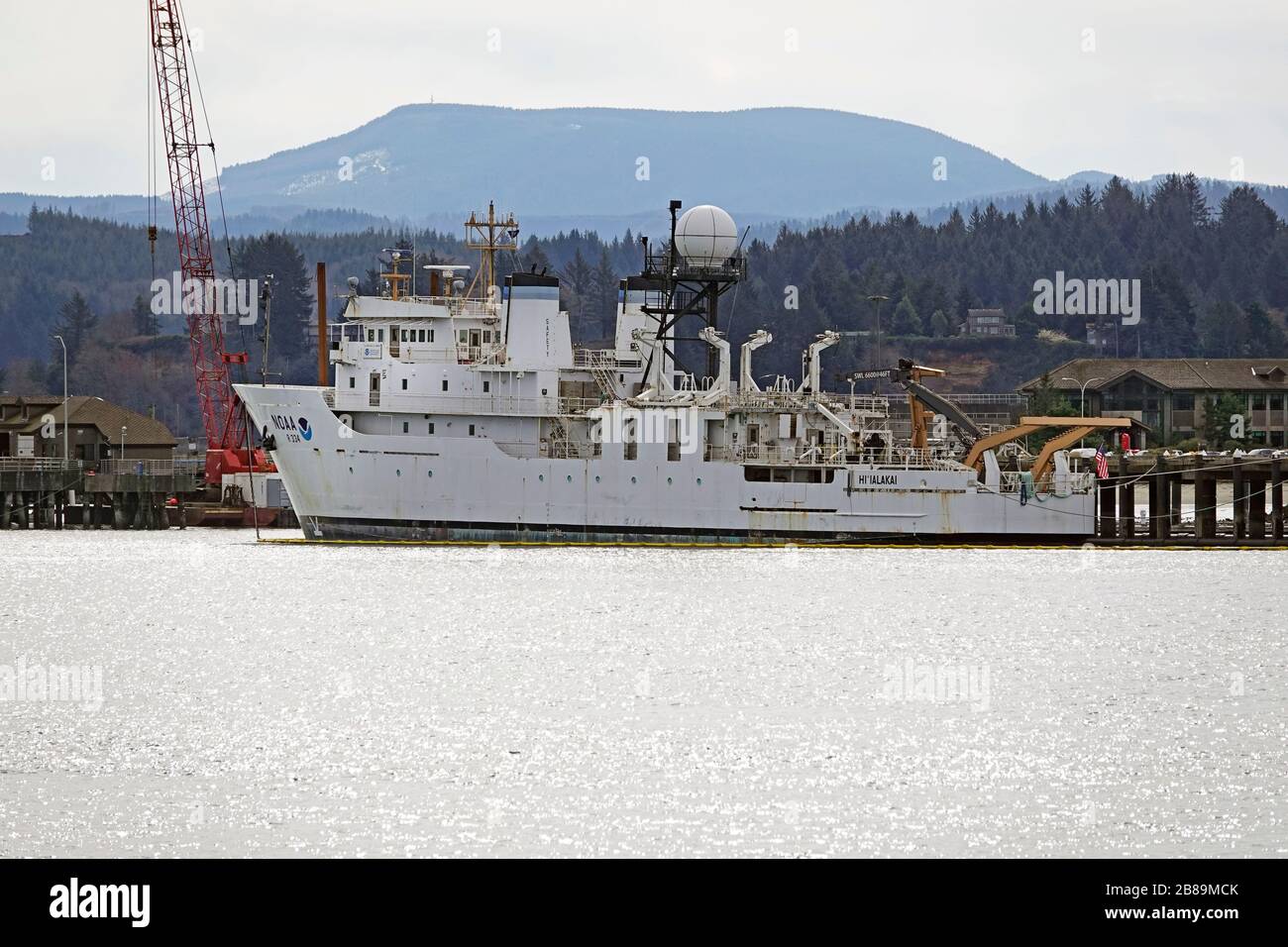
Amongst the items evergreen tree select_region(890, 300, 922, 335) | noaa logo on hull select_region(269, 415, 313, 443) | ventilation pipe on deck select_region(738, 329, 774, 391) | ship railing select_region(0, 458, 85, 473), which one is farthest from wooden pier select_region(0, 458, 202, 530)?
evergreen tree select_region(890, 300, 922, 335)

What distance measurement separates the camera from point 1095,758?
22.2 meters

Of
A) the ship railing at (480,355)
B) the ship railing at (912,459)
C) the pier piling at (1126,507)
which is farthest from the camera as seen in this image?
the pier piling at (1126,507)

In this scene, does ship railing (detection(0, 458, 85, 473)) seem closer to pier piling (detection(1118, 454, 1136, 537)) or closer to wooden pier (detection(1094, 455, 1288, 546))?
wooden pier (detection(1094, 455, 1288, 546))

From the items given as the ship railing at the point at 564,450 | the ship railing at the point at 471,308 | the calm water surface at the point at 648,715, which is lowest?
the calm water surface at the point at 648,715

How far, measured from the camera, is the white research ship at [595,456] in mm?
47875

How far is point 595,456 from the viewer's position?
48.8 m

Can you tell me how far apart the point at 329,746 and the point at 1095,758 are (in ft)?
32.1

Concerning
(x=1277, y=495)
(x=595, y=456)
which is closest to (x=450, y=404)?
(x=595, y=456)

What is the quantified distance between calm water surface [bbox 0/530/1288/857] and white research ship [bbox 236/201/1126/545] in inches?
100

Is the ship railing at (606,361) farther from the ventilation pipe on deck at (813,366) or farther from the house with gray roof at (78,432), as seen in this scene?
the house with gray roof at (78,432)

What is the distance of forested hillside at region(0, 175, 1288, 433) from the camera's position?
5320 inches

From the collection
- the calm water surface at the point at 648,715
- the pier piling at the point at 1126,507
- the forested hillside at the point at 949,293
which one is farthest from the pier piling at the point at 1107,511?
the forested hillside at the point at 949,293

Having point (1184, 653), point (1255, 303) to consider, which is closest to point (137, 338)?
point (1255, 303)

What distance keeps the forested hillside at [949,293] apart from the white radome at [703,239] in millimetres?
74977
